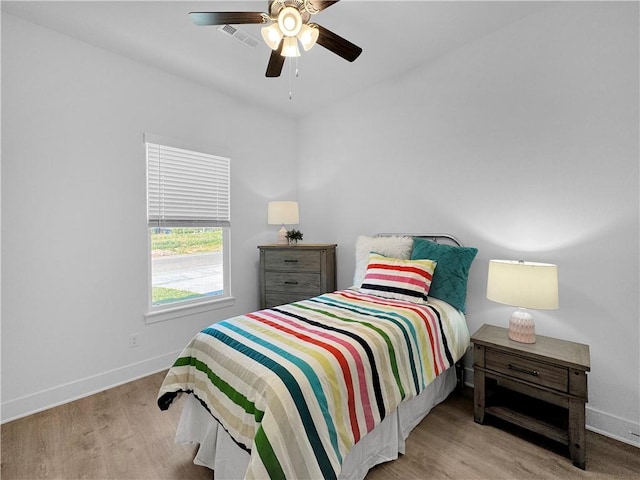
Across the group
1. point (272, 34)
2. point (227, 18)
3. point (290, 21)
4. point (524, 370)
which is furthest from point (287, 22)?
point (524, 370)

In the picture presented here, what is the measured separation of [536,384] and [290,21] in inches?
102

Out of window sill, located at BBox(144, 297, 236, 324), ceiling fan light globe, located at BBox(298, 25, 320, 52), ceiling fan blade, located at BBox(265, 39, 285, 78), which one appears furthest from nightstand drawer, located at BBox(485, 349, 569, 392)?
window sill, located at BBox(144, 297, 236, 324)

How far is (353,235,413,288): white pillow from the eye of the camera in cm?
267

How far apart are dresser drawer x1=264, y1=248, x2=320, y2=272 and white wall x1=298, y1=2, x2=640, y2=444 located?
97cm

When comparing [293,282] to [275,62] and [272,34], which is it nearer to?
[275,62]

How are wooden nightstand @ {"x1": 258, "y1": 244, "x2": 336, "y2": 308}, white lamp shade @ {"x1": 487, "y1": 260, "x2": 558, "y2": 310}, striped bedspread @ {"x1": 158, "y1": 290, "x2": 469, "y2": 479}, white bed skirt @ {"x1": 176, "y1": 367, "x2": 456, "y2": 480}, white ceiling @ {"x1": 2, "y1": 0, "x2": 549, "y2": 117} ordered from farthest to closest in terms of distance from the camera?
wooden nightstand @ {"x1": 258, "y1": 244, "x2": 336, "y2": 308}
white ceiling @ {"x1": 2, "y1": 0, "x2": 549, "y2": 117}
white lamp shade @ {"x1": 487, "y1": 260, "x2": 558, "y2": 310}
white bed skirt @ {"x1": 176, "y1": 367, "x2": 456, "y2": 480}
striped bedspread @ {"x1": 158, "y1": 290, "x2": 469, "y2": 479}

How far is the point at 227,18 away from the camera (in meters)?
1.60

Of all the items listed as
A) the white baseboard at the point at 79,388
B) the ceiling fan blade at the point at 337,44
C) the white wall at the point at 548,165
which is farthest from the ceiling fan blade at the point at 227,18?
the white baseboard at the point at 79,388

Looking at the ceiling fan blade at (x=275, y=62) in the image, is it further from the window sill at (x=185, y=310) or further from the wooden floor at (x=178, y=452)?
the wooden floor at (x=178, y=452)

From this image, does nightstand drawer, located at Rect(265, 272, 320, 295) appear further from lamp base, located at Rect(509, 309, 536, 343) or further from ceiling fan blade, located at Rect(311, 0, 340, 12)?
ceiling fan blade, located at Rect(311, 0, 340, 12)

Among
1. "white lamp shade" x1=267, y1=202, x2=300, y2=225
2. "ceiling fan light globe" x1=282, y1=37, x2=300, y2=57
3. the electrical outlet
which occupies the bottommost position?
the electrical outlet

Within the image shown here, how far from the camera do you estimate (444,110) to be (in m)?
2.72

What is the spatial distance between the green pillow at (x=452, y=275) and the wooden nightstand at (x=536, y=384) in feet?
1.03

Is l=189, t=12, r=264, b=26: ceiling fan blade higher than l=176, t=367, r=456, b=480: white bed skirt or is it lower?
higher
